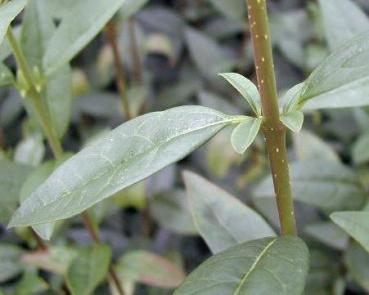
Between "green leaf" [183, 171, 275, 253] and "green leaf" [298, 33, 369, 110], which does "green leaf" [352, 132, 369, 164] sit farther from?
"green leaf" [298, 33, 369, 110]

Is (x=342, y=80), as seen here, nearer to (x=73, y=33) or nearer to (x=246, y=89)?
(x=246, y=89)

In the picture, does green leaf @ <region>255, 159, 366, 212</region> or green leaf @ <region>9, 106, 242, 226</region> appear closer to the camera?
green leaf @ <region>9, 106, 242, 226</region>

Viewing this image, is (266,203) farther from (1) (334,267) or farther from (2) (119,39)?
(2) (119,39)

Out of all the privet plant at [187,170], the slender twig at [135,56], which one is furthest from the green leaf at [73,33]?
the slender twig at [135,56]

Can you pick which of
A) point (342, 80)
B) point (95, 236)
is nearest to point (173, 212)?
point (95, 236)

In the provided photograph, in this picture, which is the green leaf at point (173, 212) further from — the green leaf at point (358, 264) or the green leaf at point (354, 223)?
the green leaf at point (354, 223)

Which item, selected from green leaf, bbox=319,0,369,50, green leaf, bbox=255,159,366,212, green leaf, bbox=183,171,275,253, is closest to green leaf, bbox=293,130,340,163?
green leaf, bbox=255,159,366,212

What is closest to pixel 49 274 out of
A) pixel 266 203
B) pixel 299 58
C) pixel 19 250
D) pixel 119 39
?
pixel 19 250
